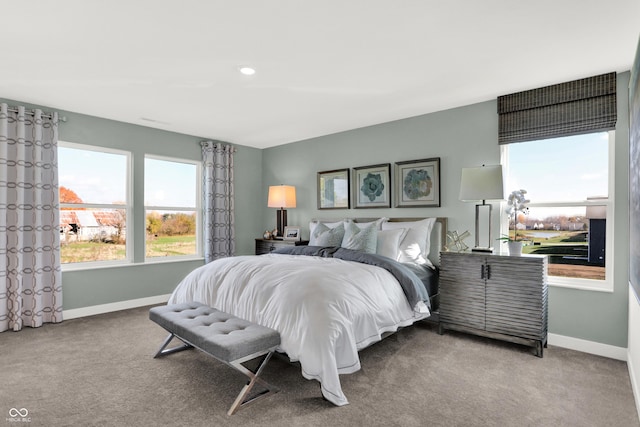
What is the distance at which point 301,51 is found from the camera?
2750 mm

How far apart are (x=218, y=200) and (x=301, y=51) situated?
3.35 m

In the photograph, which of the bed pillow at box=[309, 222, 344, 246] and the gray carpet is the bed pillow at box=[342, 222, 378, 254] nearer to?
the bed pillow at box=[309, 222, 344, 246]

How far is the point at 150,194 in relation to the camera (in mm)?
5074

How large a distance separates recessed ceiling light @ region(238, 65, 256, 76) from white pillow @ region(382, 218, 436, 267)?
236 cm

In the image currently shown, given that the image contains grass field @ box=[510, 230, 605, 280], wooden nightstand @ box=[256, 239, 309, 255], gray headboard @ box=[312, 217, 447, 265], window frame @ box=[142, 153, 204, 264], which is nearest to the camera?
grass field @ box=[510, 230, 605, 280]

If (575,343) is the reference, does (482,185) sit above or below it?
above

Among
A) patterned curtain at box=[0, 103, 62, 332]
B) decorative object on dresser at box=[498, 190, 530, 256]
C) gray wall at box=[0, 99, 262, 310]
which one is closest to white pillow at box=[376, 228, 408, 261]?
decorative object on dresser at box=[498, 190, 530, 256]

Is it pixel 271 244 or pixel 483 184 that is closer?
pixel 483 184

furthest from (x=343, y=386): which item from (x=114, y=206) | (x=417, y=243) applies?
(x=114, y=206)

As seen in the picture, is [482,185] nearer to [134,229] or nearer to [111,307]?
[134,229]

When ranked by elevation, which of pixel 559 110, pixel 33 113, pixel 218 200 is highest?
pixel 33 113

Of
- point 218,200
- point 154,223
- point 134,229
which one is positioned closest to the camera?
point 134,229

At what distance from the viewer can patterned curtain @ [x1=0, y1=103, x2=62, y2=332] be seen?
376 cm

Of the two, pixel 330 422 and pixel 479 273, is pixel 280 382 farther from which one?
pixel 479 273
